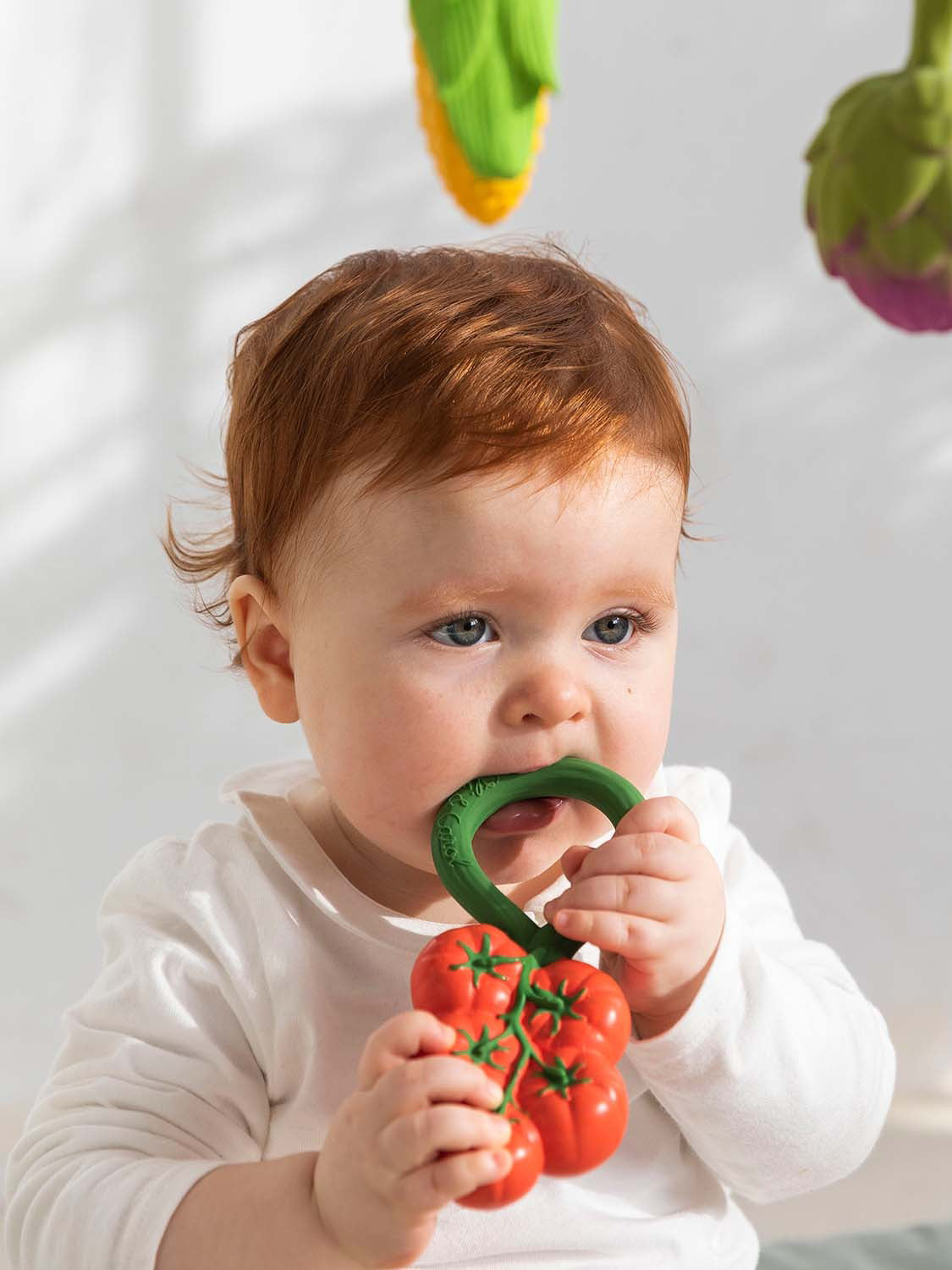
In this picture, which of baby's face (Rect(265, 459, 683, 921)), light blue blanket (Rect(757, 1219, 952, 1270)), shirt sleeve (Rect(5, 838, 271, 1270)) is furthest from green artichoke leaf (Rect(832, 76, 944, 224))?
light blue blanket (Rect(757, 1219, 952, 1270))

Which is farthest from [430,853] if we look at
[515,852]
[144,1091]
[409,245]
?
[409,245]

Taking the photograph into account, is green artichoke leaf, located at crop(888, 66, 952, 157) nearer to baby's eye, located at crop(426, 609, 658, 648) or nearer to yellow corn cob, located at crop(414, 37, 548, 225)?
yellow corn cob, located at crop(414, 37, 548, 225)

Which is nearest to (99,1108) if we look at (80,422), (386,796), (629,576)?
(386,796)

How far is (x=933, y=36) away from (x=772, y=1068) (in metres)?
0.58

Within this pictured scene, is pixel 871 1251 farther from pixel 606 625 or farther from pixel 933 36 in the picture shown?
pixel 933 36

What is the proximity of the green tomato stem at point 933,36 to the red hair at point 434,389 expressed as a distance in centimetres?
45

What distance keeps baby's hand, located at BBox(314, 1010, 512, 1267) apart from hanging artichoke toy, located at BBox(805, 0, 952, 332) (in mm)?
318

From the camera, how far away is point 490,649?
0.66 meters

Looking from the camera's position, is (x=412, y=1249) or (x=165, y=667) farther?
(x=165, y=667)

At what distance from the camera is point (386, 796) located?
68 cm

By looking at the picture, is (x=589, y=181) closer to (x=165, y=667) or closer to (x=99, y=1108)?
(x=165, y=667)

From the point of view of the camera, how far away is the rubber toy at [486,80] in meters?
0.22

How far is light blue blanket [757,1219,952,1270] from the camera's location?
1.08 m

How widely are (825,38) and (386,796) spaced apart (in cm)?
90
